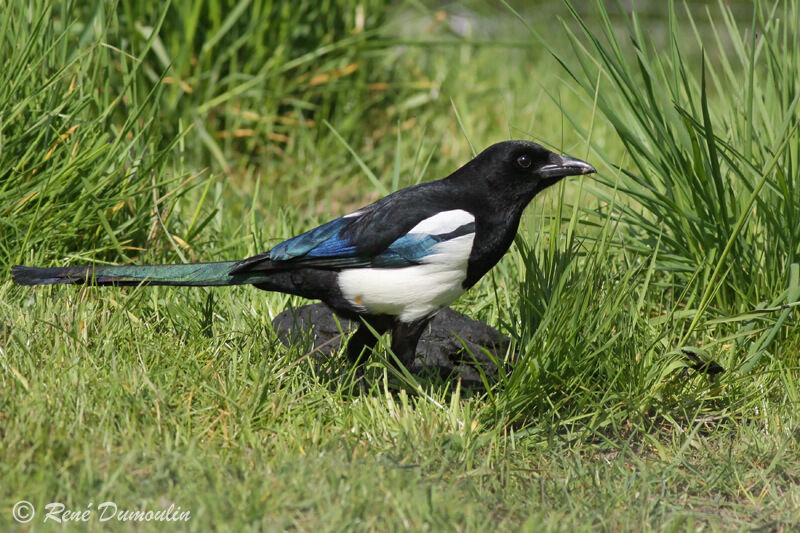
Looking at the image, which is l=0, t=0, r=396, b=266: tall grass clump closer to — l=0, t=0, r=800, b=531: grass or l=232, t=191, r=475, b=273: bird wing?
l=0, t=0, r=800, b=531: grass

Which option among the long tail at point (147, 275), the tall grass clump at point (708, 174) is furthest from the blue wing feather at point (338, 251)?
the tall grass clump at point (708, 174)

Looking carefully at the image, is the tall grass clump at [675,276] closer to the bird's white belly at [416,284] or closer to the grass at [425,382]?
the grass at [425,382]

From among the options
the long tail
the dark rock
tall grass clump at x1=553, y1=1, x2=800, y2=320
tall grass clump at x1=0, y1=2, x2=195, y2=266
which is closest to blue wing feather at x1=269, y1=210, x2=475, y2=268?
the long tail

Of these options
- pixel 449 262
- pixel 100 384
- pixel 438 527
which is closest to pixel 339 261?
pixel 449 262

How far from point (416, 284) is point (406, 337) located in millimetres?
197

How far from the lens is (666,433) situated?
2.97 m

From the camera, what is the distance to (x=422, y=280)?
9.63 ft

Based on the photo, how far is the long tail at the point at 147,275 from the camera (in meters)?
3.13

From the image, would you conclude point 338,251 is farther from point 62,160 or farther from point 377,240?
point 62,160

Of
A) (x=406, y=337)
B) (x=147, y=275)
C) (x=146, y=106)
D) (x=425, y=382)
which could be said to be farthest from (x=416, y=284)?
(x=146, y=106)

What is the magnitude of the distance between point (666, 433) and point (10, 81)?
99.7 inches

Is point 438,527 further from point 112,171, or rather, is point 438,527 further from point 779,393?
point 112,171

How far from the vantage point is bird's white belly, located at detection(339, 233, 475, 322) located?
9.61 ft

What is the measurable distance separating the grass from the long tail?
0.27 feet
